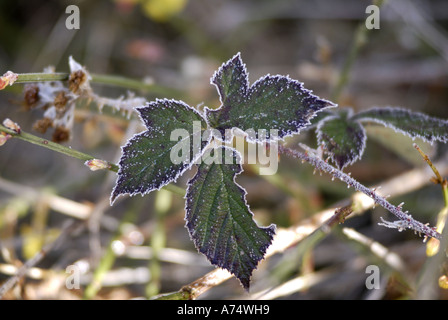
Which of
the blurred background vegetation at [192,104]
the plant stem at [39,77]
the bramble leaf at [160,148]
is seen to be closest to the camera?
the bramble leaf at [160,148]

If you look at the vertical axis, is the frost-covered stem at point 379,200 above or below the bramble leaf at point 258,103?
below

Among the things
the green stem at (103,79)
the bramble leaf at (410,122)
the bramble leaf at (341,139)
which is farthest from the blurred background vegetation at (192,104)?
the bramble leaf at (341,139)

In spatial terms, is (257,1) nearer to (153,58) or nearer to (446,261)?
(153,58)

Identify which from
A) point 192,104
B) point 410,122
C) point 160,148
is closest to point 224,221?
point 160,148

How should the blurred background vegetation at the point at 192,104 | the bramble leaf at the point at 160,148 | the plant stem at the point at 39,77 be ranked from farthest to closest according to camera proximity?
the blurred background vegetation at the point at 192,104 < the plant stem at the point at 39,77 < the bramble leaf at the point at 160,148

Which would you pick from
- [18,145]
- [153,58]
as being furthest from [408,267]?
[18,145]

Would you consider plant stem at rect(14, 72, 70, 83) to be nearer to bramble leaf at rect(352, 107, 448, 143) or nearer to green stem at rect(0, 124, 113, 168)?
→ green stem at rect(0, 124, 113, 168)

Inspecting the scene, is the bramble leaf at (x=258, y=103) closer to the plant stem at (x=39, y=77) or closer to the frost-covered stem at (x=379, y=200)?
the frost-covered stem at (x=379, y=200)

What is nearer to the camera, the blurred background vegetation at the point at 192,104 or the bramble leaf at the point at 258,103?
the bramble leaf at the point at 258,103
